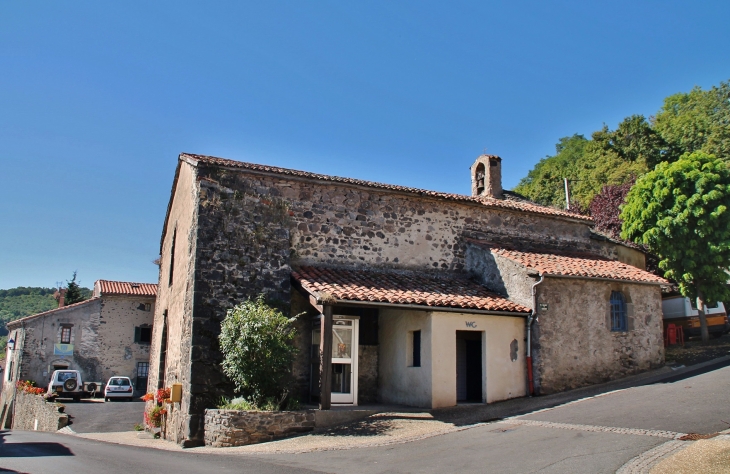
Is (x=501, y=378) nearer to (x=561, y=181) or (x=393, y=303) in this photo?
(x=393, y=303)

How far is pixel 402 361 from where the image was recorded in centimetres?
1417

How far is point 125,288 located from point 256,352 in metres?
25.3

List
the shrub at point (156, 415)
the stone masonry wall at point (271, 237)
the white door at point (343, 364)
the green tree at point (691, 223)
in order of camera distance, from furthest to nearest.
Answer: the green tree at point (691, 223) < the shrub at point (156, 415) < the white door at point (343, 364) < the stone masonry wall at point (271, 237)

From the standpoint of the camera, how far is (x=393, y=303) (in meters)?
12.6

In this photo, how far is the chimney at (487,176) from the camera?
68.4 ft

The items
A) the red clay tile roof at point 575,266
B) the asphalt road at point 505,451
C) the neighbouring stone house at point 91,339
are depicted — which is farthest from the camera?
the neighbouring stone house at point 91,339

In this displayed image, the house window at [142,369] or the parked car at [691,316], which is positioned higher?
the parked car at [691,316]

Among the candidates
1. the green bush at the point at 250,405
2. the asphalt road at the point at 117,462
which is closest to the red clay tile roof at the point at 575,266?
the green bush at the point at 250,405

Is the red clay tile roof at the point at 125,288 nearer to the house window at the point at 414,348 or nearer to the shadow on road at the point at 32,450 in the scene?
the shadow on road at the point at 32,450

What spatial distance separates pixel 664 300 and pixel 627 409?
15.7 m

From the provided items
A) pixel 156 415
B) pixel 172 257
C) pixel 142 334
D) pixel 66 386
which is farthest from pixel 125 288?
pixel 156 415

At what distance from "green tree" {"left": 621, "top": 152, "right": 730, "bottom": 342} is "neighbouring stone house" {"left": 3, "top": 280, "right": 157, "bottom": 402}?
87.8 feet

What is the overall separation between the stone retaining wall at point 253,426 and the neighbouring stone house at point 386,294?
756 mm

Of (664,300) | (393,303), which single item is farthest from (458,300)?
(664,300)
